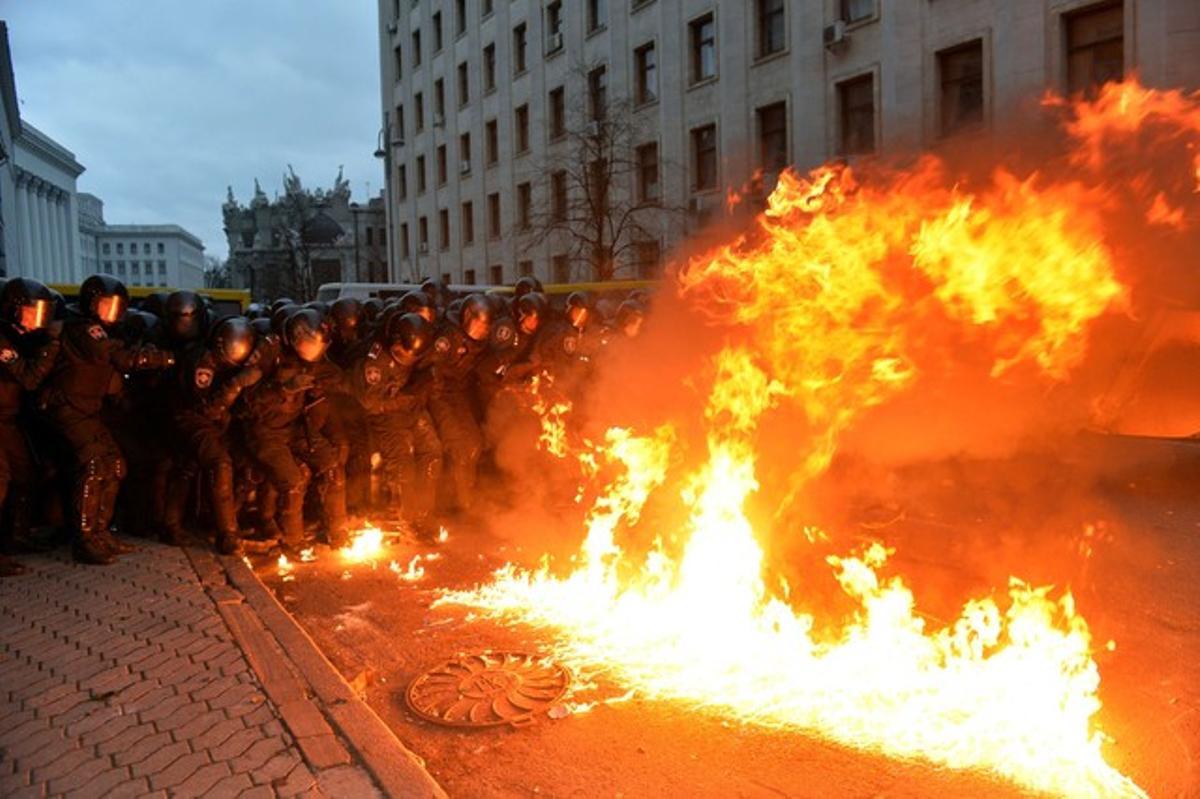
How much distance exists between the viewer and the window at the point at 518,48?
3516cm

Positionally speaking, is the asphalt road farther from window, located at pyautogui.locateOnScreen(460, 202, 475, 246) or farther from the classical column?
the classical column

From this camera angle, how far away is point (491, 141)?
37594 millimetres

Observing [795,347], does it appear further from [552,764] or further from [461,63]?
[461,63]

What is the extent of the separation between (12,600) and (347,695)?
295 cm

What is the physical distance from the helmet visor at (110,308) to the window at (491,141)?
105 feet

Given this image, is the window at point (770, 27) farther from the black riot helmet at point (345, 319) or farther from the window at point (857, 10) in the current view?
the black riot helmet at point (345, 319)

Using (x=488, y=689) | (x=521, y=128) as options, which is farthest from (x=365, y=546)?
(x=521, y=128)

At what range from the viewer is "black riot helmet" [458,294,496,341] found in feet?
27.1

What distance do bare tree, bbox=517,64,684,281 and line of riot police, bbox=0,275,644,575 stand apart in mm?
18029

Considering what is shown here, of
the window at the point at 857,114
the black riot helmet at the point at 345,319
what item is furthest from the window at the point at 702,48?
the black riot helmet at the point at 345,319

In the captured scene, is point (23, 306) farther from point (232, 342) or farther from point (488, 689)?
point (488, 689)

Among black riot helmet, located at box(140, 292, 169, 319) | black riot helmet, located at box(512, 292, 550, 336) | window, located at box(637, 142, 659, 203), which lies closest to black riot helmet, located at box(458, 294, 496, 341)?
black riot helmet, located at box(512, 292, 550, 336)

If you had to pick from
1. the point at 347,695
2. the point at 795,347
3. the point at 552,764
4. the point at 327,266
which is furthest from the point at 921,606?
the point at 327,266

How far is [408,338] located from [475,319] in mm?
950
